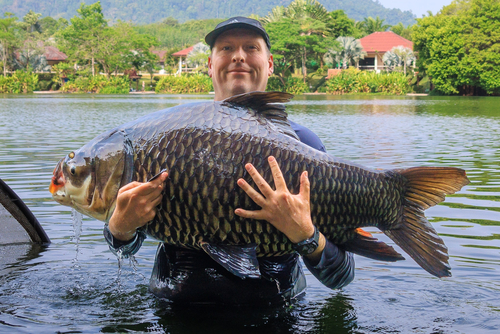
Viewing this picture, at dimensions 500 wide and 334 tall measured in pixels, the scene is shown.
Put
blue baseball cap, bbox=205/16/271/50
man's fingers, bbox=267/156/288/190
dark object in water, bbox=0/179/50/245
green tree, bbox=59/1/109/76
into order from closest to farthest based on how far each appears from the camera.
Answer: man's fingers, bbox=267/156/288/190, blue baseball cap, bbox=205/16/271/50, dark object in water, bbox=0/179/50/245, green tree, bbox=59/1/109/76

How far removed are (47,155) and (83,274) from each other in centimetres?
963

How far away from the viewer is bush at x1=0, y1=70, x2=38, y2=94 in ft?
236

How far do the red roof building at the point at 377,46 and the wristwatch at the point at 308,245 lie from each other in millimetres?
82542

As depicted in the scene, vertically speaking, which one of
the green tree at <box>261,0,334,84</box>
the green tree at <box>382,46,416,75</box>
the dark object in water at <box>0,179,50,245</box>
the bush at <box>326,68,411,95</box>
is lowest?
the dark object in water at <box>0,179,50,245</box>

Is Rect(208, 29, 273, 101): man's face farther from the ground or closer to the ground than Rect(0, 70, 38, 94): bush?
closer to the ground

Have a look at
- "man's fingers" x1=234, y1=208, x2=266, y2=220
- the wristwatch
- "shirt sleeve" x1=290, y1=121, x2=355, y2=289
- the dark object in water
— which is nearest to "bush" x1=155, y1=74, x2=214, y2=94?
the dark object in water

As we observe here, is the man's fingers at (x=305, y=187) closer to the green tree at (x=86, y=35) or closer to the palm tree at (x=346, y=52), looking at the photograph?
the palm tree at (x=346, y=52)

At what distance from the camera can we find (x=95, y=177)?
281 centimetres

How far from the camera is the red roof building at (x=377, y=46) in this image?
83.3 m

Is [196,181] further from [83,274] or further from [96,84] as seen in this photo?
[96,84]

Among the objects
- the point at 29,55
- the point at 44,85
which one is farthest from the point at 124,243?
the point at 29,55

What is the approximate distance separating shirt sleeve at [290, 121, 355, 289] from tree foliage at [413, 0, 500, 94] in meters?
63.6

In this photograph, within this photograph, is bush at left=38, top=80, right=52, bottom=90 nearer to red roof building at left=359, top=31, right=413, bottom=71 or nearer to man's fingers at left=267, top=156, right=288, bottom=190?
red roof building at left=359, top=31, right=413, bottom=71

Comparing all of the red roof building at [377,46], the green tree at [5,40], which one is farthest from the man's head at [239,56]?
the green tree at [5,40]
